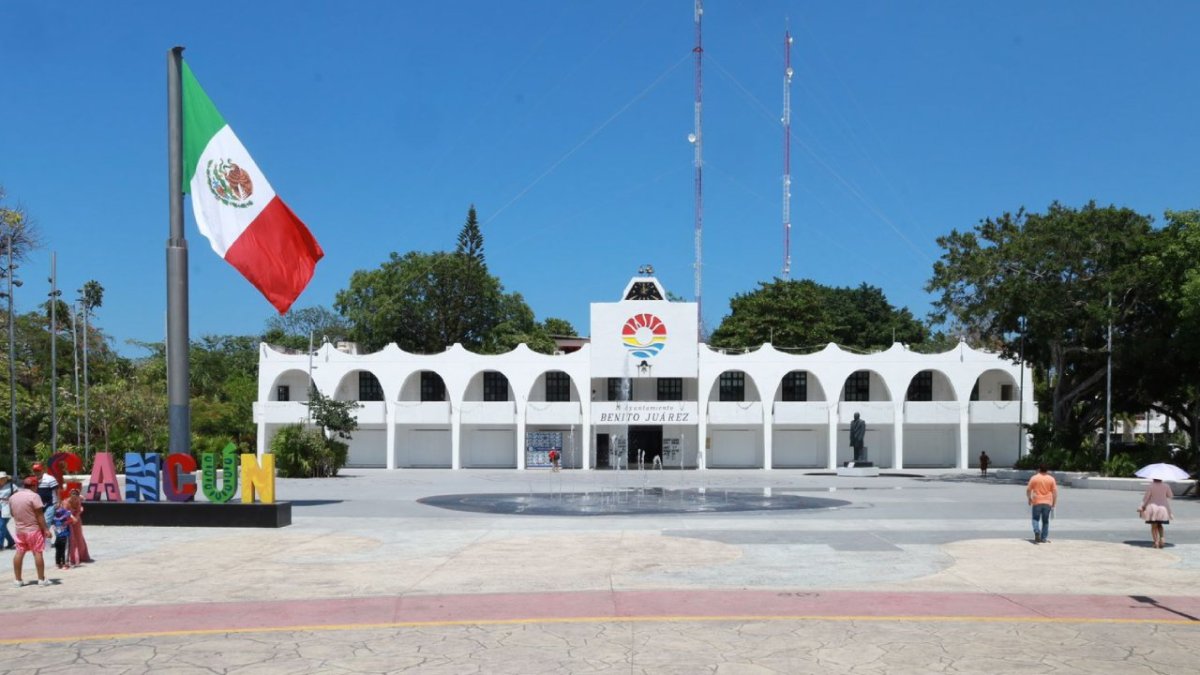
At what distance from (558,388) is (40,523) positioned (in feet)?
138

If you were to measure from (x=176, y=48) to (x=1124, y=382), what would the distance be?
37.3 meters

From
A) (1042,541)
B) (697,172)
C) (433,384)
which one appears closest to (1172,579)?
(1042,541)

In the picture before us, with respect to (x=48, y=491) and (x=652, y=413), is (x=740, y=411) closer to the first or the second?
(x=652, y=413)

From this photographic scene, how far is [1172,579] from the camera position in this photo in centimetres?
1467

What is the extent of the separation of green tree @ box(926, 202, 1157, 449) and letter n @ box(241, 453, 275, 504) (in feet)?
96.3

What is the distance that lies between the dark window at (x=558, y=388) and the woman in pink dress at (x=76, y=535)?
3985 cm

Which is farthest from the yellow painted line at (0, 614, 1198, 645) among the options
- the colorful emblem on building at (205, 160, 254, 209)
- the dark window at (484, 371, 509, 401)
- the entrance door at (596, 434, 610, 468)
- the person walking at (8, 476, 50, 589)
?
the dark window at (484, 371, 509, 401)

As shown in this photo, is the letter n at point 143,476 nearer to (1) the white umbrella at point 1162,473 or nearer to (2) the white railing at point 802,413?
(1) the white umbrella at point 1162,473

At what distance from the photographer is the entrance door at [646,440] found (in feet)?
177

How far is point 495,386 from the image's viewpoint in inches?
2208

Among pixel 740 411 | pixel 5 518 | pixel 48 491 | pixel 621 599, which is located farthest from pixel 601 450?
pixel 621 599

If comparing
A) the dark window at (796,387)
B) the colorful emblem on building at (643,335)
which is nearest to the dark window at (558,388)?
the colorful emblem on building at (643,335)

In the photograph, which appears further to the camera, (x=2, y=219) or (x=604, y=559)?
(x=2, y=219)

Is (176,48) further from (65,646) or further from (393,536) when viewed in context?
(65,646)
